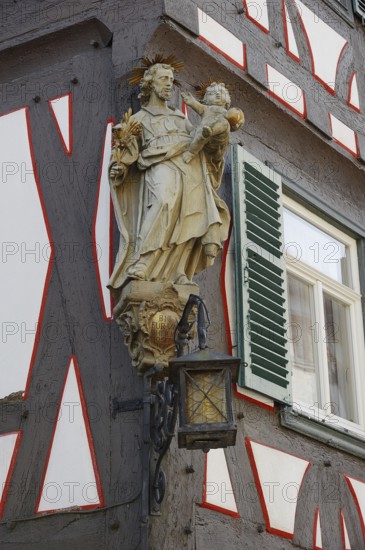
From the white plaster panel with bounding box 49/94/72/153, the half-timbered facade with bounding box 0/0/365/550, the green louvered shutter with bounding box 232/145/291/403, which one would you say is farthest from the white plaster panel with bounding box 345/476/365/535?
the white plaster panel with bounding box 49/94/72/153

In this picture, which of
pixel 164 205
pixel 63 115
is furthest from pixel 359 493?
pixel 63 115

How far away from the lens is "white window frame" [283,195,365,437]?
10.5 meters

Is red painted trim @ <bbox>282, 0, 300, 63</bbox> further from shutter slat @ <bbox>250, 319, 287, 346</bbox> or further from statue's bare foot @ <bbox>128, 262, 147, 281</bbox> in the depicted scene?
statue's bare foot @ <bbox>128, 262, 147, 281</bbox>

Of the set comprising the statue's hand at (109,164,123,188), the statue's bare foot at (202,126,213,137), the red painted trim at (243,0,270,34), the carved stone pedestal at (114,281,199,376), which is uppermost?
the red painted trim at (243,0,270,34)

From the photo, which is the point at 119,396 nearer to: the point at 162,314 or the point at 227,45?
the point at 162,314

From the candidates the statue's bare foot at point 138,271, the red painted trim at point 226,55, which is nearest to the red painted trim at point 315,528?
the statue's bare foot at point 138,271

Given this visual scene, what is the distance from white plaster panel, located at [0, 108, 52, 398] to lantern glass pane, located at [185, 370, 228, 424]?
6.16 feet

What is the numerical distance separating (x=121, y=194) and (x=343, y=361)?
2698 mm

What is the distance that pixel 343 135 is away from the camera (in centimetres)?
1149

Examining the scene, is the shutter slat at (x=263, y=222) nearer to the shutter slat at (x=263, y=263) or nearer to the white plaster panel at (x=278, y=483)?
the shutter slat at (x=263, y=263)

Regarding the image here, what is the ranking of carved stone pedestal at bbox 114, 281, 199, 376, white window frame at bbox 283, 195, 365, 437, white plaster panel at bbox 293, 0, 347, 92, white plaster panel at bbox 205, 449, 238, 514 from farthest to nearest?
white plaster panel at bbox 293, 0, 347, 92 < white window frame at bbox 283, 195, 365, 437 < white plaster panel at bbox 205, 449, 238, 514 < carved stone pedestal at bbox 114, 281, 199, 376

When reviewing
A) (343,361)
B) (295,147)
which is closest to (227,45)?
(295,147)

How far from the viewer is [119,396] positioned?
8930 mm

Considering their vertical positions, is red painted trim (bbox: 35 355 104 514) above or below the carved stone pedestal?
below
